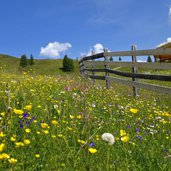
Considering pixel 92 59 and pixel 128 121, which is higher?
pixel 92 59

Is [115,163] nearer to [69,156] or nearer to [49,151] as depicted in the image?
[69,156]

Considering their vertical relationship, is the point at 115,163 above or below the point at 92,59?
below

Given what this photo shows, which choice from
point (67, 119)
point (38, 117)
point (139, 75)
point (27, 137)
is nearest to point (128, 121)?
point (67, 119)

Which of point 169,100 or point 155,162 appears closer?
point 155,162

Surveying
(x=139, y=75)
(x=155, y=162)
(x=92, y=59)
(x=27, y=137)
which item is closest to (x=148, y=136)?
(x=155, y=162)

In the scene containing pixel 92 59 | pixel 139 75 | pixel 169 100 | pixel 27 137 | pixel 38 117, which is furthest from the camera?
pixel 92 59

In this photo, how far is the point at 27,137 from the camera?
144 inches

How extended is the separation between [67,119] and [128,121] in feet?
3.17

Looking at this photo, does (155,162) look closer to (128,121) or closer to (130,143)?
(130,143)

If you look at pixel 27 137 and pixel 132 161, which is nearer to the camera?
pixel 132 161

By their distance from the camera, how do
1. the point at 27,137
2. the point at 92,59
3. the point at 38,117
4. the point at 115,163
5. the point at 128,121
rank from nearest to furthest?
the point at 115,163, the point at 27,137, the point at 38,117, the point at 128,121, the point at 92,59

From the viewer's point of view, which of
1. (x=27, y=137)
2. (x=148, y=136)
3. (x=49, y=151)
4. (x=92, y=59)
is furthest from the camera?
(x=92, y=59)

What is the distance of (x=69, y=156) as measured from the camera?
2986 millimetres

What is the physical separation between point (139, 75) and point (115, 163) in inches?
286
